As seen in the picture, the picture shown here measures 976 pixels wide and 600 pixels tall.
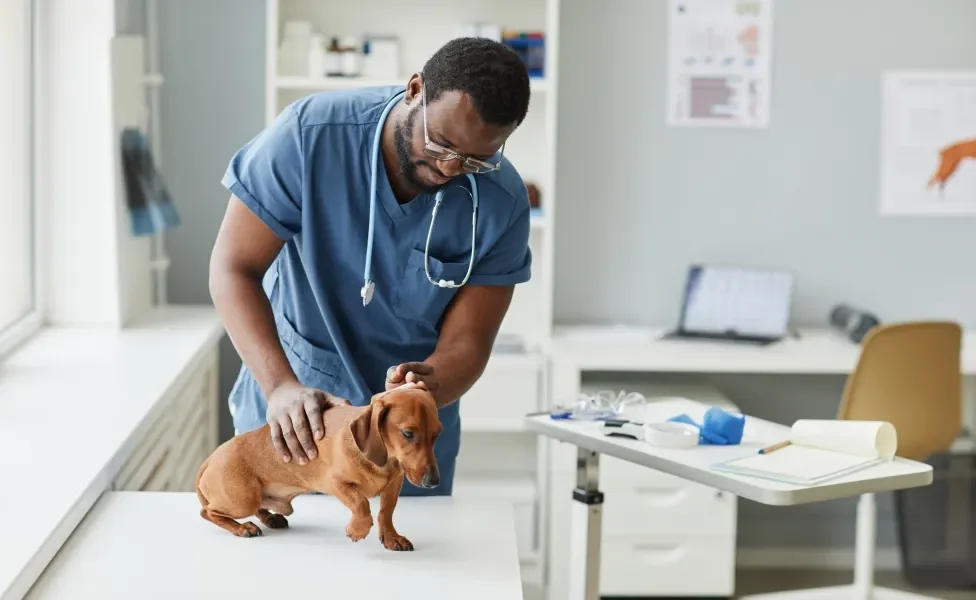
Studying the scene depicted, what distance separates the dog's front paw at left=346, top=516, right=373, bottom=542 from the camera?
1.54 meters

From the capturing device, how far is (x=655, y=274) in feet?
11.6

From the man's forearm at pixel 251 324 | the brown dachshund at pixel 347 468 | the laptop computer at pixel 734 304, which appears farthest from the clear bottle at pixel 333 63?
the brown dachshund at pixel 347 468

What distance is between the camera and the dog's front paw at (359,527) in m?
1.54

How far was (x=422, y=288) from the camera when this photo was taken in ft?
5.85

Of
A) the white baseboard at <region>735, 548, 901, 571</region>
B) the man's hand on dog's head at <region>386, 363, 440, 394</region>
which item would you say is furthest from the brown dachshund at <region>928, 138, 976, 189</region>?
the man's hand on dog's head at <region>386, 363, 440, 394</region>

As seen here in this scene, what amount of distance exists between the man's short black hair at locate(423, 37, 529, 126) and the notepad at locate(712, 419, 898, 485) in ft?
2.17

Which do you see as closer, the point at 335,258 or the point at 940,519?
the point at 335,258

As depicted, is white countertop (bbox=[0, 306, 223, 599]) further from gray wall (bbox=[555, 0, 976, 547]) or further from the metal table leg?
gray wall (bbox=[555, 0, 976, 547])

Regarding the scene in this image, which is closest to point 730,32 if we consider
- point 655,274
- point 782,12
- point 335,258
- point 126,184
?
point 782,12

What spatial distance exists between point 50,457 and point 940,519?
2573 mm

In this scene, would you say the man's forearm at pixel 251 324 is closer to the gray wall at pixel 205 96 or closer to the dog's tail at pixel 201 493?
the dog's tail at pixel 201 493

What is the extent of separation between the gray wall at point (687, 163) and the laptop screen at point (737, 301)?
0.45ft

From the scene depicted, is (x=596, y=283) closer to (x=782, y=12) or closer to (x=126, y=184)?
(x=782, y=12)

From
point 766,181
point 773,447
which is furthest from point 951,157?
point 773,447
